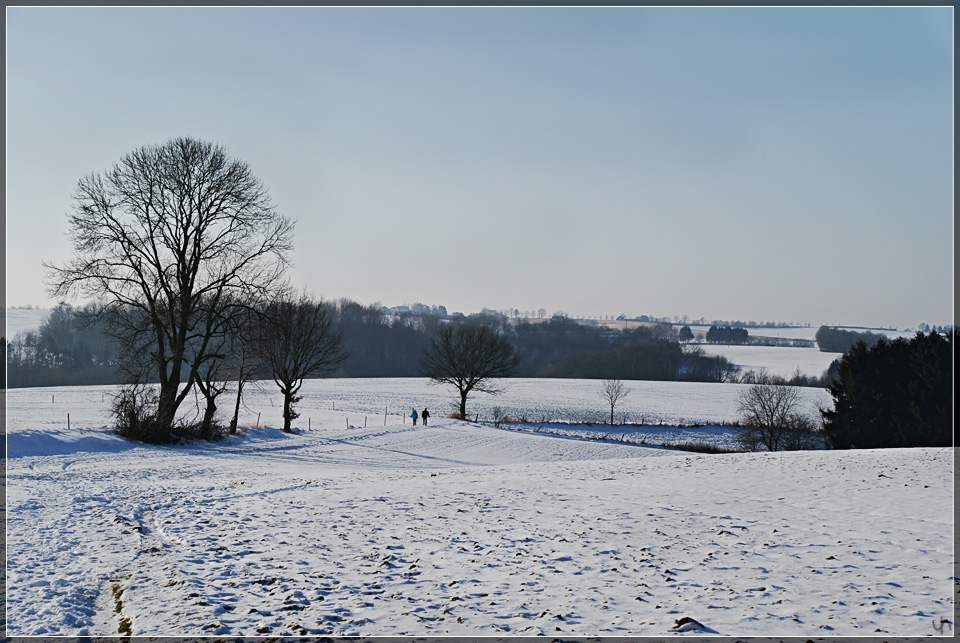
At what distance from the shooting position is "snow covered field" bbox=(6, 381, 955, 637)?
21.2 feet

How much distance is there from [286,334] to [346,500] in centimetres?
2367

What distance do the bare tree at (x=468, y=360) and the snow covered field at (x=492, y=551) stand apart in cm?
3565

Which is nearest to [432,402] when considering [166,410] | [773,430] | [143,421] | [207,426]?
[773,430]

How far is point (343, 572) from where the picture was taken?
26.0ft

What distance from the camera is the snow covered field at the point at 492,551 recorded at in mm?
6469

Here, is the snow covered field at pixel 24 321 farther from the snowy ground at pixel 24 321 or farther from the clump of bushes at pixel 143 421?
the clump of bushes at pixel 143 421

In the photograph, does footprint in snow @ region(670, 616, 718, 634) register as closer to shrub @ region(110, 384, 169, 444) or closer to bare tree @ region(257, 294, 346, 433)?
shrub @ region(110, 384, 169, 444)

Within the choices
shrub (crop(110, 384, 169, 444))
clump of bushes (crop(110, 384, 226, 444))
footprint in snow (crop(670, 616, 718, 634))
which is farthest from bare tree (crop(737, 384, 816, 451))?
footprint in snow (crop(670, 616, 718, 634))

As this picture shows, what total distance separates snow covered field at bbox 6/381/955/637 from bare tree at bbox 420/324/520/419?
3565 cm

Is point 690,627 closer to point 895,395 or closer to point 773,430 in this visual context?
point 895,395

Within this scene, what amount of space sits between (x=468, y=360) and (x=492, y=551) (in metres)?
43.7

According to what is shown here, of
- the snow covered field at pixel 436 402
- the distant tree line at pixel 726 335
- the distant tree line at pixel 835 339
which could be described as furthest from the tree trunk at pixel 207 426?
the distant tree line at pixel 726 335

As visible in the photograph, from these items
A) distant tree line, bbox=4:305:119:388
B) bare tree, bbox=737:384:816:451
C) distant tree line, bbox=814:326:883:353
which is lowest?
bare tree, bbox=737:384:816:451

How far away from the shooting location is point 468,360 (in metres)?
52.5
